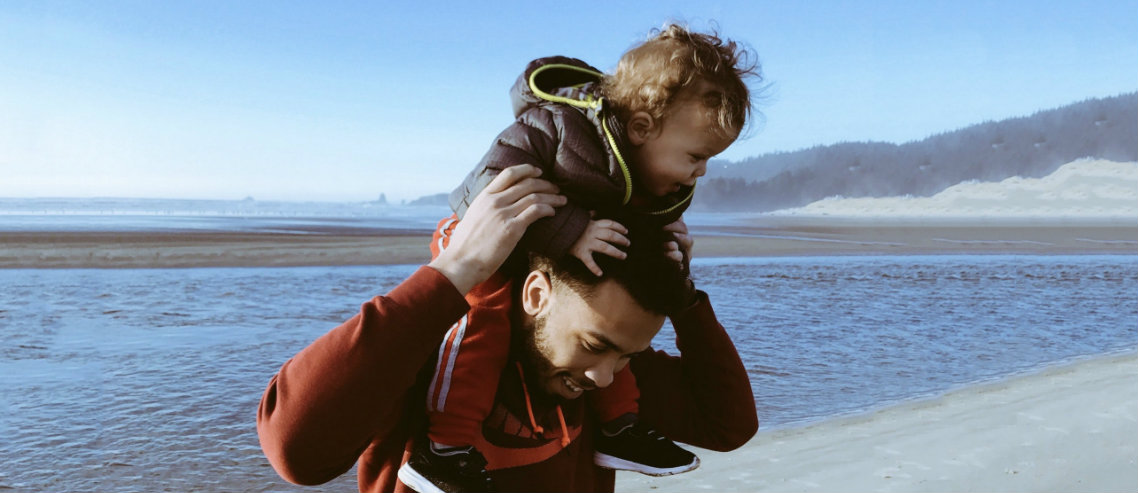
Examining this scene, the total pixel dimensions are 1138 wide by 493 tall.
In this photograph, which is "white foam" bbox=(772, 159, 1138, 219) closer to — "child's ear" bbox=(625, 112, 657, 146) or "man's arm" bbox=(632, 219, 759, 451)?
"child's ear" bbox=(625, 112, 657, 146)

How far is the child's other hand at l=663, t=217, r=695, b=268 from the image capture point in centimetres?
182

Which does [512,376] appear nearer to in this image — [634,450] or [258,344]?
[634,450]

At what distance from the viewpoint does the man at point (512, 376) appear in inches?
51.4

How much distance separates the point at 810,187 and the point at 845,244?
7882cm

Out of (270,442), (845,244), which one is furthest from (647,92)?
(845,244)

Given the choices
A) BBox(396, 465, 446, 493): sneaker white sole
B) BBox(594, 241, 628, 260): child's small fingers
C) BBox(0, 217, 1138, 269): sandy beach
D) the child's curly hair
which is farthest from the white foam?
BBox(396, 465, 446, 493): sneaker white sole

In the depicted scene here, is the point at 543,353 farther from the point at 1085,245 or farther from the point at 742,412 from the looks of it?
the point at 1085,245

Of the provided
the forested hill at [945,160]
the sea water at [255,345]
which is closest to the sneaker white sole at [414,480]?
the sea water at [255,345]

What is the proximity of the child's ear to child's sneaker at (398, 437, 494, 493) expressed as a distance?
3.57 feet

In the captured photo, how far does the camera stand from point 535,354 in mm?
1741

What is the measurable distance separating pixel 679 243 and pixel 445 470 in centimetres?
75

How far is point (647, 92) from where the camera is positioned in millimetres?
2297

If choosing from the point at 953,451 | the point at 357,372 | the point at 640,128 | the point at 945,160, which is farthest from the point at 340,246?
the point at 945,160

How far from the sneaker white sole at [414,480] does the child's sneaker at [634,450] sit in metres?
0.55
